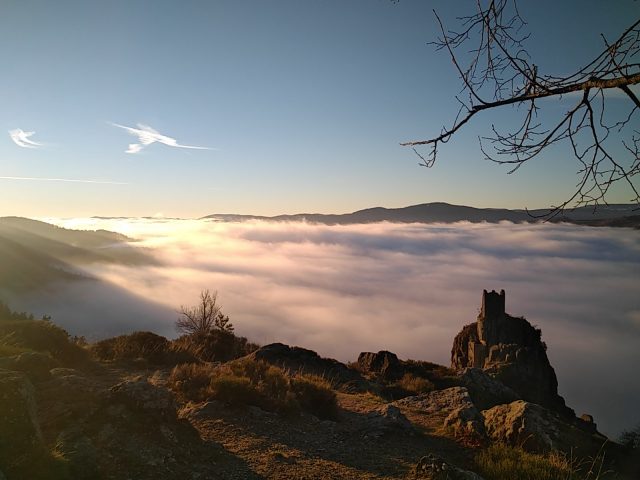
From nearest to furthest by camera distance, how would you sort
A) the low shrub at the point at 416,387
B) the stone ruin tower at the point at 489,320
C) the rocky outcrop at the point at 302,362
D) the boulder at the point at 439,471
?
→ the boulder at the point at 439,471
the low shrub at the point at 416,387
the rocky outcrop at the point at 302,362
the stone ruin tower at the point at 489,320

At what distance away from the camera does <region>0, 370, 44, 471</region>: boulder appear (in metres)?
3.68

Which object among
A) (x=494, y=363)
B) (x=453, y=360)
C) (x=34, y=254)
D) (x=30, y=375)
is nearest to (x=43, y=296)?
(x=34, y=254)

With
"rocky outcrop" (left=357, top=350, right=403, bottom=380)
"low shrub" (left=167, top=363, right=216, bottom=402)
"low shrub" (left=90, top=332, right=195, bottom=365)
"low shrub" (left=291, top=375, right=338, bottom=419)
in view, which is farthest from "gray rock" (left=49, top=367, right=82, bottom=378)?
"rocky outcrop" (left=357, top=350, right=403, bottom=380)

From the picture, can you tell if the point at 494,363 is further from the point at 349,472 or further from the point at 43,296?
the point at 43,296

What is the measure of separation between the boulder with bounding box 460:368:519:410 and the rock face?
17.7 m

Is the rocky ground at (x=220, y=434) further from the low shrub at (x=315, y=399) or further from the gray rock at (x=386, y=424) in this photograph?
the low shrub at (x=315, y=399)

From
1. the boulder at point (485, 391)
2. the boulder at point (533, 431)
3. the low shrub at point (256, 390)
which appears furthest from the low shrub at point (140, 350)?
the boulder at point (485, 391)

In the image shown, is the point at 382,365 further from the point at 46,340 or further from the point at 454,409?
the point at 46,340

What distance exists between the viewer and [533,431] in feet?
22.9

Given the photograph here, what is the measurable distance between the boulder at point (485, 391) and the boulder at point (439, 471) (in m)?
7.81

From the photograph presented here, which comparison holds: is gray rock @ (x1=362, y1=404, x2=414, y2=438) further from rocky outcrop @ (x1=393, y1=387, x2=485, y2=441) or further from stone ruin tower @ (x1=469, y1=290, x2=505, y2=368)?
stone ruin tower @ (x1=469, y1=290, x2=505, y2=368)

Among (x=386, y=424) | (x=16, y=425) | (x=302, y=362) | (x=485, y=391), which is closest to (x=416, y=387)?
(x=485, y=391)

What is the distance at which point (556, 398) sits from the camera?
38625 mm

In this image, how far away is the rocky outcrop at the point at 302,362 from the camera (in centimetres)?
1858
